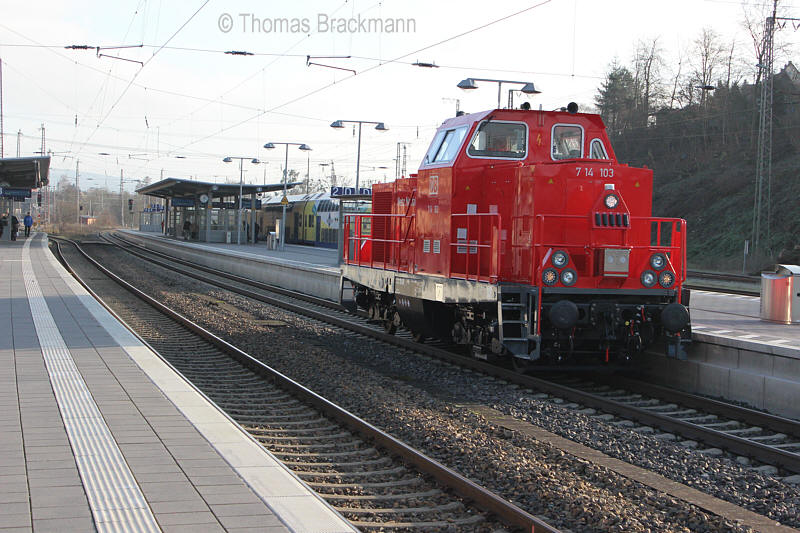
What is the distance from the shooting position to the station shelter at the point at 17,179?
36797 mm

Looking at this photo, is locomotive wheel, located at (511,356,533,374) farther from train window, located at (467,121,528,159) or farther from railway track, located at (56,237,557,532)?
railway track, located at (56,237,557,532)

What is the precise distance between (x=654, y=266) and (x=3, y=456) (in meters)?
7.63

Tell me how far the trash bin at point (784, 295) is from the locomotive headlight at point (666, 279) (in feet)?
14.1

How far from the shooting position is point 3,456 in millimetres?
5426

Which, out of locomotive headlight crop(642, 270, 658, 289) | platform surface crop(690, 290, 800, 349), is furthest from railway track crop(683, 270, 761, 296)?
locomotive headlight crop(642, 270, 658, 289)

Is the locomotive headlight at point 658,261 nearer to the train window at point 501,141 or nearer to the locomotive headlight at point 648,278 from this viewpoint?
the locomotive headlight at point 648,278

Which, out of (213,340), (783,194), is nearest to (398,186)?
(213,340)

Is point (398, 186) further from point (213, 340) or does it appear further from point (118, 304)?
point (118, 304)

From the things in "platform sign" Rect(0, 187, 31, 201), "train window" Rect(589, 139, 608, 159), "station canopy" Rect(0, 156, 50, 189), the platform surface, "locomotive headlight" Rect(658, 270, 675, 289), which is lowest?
the platform surface

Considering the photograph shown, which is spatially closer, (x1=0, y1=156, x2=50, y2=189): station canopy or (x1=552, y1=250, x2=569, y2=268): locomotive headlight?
(x1=552, y1=250, x2=569, y2=268): locomotive headlight

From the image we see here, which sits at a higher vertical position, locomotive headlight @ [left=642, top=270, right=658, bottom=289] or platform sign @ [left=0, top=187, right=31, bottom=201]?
platform sign @ [left=0, top=187, right=31, bottom=201]

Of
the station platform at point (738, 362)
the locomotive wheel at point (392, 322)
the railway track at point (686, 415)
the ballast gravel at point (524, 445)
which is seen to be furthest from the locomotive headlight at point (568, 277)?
the locomotive wheel at point (392, 322)

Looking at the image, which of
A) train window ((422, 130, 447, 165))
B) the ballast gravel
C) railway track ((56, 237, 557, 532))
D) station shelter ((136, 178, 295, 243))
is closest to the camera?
railway track ((56, 237, 557, 532))

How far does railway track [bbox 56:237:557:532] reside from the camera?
5121 millimetres
